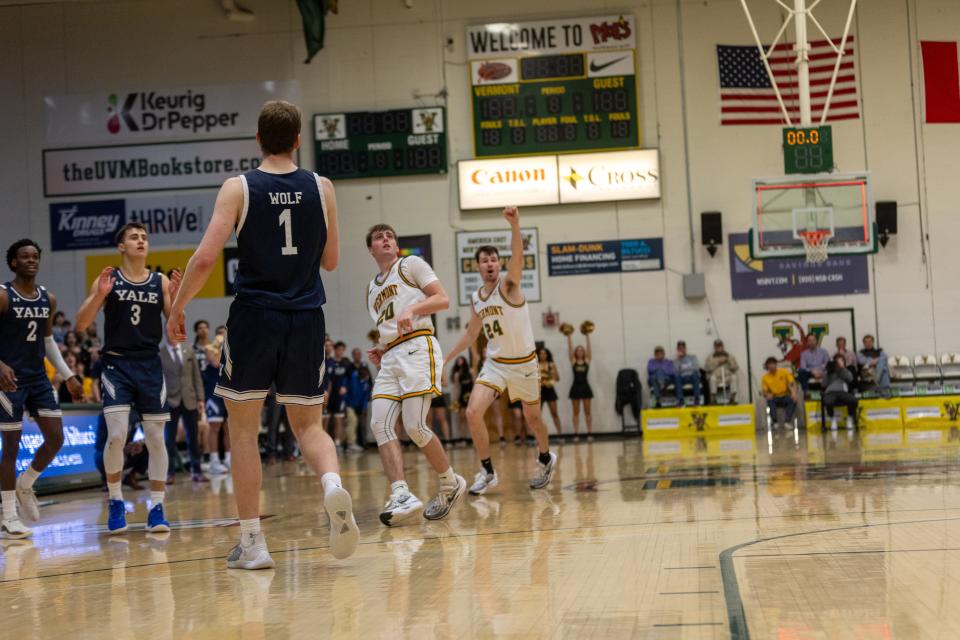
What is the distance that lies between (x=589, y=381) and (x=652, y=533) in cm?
1577

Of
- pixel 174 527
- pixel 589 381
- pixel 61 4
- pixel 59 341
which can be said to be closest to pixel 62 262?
pixel 59 341

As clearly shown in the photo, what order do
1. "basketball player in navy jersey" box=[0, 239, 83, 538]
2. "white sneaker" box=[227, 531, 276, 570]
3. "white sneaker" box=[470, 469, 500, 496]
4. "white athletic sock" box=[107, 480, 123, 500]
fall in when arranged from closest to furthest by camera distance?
"white sneaker" box=[227, 531, 276, 570] < "white athletic sock" box=[107, 480, 123, 500] < "basketball player in navy jersey" box=[0, 239, 83, 538] < "white sneaker" box=[470, 469, 500, 496]

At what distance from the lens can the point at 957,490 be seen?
6.66 m

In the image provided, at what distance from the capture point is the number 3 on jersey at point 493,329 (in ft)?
28.9

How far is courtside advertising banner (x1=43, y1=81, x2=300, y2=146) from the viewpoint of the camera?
21.5 metres

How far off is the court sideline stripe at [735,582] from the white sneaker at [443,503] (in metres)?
2.42

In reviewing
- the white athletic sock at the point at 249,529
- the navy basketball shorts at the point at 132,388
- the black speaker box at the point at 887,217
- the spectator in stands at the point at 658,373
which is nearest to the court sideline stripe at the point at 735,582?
the white athletic sock at the point at 249,529

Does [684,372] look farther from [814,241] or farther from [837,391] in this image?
[814,241]

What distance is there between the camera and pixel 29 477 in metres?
7.84

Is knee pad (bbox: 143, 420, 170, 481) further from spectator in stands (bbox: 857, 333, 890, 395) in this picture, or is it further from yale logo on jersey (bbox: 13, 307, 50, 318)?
spectator in stands (bbox: 857, 333, 890, 395)

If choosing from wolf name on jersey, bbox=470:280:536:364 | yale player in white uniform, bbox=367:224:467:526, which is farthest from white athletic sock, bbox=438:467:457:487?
wolf name on jersey, bbox=470:280:536:364

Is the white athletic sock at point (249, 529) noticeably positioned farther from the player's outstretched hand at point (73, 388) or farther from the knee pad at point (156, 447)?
the player's outstretched hand at point (73, 388)

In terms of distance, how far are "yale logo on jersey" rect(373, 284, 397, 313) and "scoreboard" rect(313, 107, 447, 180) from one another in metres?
14.1

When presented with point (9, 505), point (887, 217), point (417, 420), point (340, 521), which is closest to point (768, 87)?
point (887, 217)
